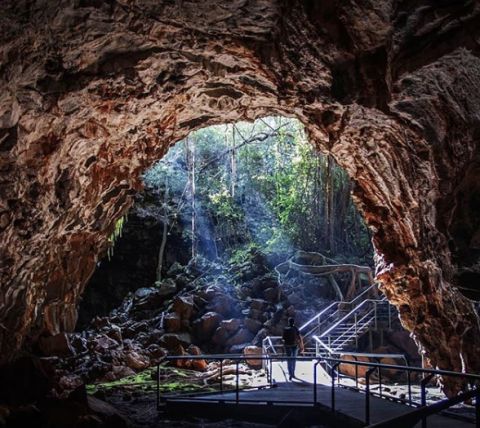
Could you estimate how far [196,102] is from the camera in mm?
9055

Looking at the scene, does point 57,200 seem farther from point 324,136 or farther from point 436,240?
point 436,240

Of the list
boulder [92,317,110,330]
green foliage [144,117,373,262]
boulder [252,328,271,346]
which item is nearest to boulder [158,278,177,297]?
boulder [92,317,110,330]

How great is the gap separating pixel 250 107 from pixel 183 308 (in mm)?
10637

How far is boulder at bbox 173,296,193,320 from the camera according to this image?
1845 cm

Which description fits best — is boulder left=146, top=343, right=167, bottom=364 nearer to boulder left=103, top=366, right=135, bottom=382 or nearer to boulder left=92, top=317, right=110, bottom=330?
boulder left=103, top=366, right=135, bottom=382

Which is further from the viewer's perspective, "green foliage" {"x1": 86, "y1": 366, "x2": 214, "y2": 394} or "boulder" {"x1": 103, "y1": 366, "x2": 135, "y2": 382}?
"boulder" {"x1": 103, "y1": 366, "x2": 135, "y2": 382}

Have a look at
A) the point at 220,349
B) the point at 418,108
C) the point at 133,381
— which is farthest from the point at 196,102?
the point at 220,349

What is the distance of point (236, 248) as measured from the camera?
23391 mm

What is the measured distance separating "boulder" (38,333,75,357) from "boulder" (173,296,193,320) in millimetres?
5436

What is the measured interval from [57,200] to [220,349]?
34.3ft

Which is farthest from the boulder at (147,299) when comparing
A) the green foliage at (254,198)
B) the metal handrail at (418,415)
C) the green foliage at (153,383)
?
the metal handrail at (418,415)

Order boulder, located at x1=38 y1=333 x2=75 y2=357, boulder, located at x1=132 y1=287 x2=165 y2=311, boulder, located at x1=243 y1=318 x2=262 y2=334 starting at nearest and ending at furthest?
boulder, located at x1=38 y1=333 x2=75 y2=357, boulder, located at x1=243 y1=318 x2=262 y2=334, boulder, located at x1=132 y1=287 x2=165 y2=311

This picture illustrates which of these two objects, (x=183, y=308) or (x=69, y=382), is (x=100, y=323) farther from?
(x=69, y=382)

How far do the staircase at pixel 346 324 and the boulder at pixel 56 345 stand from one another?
5.53 metres
